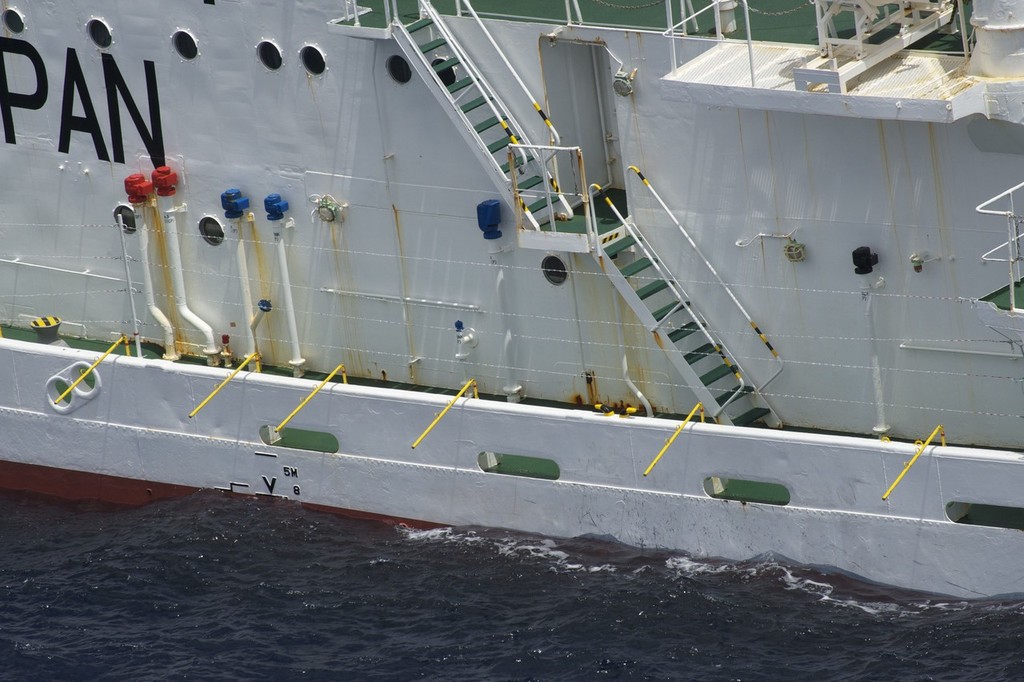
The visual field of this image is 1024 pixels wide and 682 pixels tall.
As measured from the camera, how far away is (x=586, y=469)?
16.6 metres

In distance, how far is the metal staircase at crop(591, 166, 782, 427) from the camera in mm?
16172

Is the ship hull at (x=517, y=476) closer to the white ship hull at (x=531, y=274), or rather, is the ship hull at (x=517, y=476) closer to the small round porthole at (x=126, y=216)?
the white ship hull at (x=531, y=274)

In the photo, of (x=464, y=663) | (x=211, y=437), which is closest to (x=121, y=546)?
(x=211, y=437)

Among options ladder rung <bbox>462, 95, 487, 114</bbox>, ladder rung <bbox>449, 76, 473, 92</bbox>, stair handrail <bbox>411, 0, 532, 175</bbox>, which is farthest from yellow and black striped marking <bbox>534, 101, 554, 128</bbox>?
ladder rung <bbox>449, 76, 473, 92</bbox>

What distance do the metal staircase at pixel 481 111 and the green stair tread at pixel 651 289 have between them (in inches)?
39.1

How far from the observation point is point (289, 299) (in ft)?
59.2

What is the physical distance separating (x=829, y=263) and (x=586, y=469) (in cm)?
293

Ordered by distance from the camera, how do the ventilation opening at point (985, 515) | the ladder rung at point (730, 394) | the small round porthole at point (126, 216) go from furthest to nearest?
the small round porthole at point (126, 216), the ladder rung at point (730, 394), the ventilation opening at point (985, 515)

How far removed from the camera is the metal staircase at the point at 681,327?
53.1ft

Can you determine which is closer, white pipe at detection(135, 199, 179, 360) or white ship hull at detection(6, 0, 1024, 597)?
white ship hull at detection(6, 0, 1024, 597)

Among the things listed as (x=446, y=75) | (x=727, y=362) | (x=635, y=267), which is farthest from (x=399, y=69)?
(x=727, y=362)

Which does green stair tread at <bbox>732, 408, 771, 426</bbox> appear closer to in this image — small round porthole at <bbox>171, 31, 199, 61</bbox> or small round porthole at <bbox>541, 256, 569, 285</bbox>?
small round porthole at <bbox>541, 256, 569, 285</bbox>

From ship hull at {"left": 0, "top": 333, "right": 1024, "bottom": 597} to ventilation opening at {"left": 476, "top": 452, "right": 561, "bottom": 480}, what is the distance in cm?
6

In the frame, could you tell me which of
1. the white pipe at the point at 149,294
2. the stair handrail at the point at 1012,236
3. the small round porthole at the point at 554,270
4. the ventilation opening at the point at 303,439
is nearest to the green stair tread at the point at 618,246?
Answer: the small round porthole at the point at 554,270
